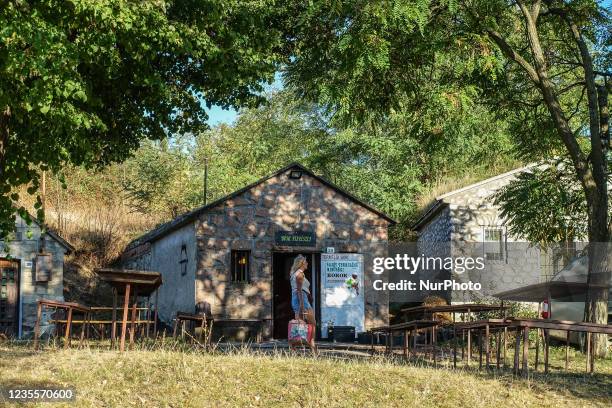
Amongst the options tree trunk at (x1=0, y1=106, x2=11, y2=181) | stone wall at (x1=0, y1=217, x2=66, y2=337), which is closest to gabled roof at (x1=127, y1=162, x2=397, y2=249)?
stone wall at (x1=0, y1=217, x2=66, y2=337)

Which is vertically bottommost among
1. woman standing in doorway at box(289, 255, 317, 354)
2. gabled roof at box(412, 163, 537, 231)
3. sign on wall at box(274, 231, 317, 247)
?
woman standing in doorway at box(289, 255, 317, 354)

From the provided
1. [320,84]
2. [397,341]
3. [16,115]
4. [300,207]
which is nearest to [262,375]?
[16,115]

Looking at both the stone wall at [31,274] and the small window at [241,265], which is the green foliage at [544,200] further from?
the stone wall at [31,274]

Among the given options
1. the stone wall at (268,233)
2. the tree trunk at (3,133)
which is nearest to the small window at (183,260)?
the stone wall at (268,233)

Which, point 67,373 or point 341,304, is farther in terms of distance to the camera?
point 341,304

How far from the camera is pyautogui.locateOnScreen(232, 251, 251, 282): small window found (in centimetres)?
2170

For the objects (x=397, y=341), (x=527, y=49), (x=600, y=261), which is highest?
(x=527, y=49)

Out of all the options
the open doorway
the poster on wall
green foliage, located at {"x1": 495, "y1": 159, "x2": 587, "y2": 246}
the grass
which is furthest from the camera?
the open doorway

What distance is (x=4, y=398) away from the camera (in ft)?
29.2

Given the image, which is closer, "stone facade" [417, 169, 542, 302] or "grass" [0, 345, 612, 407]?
"grass" [0, 345, 612, 407]

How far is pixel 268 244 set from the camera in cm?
2202

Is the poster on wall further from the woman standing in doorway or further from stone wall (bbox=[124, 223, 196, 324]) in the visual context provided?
the woman standing in doorway

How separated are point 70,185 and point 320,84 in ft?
70.3

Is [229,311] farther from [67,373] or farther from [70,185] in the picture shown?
[70,185]
